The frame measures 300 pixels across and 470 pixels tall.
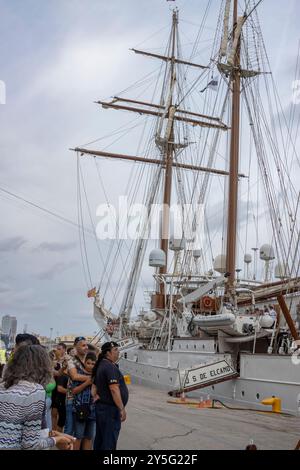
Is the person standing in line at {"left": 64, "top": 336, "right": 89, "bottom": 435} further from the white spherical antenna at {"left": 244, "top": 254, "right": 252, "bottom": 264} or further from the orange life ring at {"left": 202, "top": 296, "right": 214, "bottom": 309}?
the white spherical antenna at {"left": 244, "top": 254, "right": 252, "bottom": 264}

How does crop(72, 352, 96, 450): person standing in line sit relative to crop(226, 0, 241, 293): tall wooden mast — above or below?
below

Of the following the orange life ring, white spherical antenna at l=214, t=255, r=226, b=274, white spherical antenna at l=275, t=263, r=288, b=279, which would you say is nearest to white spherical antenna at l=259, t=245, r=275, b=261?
white spherical antenna at l=275, t=263, r=288, b=279

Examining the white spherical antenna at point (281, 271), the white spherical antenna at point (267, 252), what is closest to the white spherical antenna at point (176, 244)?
the white spherical antenna at point (267, 252)

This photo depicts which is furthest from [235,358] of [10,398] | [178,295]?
[10,398]

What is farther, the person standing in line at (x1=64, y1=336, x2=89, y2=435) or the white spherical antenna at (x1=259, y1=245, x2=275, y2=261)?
the white spherical antenna at (x1=259, y1=245, x2=275, y2=261)

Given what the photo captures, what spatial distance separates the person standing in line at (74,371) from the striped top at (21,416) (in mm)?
2933

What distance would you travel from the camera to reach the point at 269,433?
9383 millimetres

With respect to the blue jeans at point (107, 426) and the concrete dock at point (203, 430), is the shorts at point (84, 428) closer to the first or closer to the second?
the blue jeans at point (107, 426)

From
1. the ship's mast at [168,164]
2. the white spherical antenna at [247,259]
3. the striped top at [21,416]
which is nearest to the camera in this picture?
the striped top at [21,416]

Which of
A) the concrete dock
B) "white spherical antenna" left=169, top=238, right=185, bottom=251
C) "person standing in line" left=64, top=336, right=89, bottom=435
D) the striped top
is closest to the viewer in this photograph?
the striped top

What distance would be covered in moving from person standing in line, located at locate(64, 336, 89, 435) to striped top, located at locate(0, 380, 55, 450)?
2.93m

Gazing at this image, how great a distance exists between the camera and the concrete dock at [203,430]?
25.8 feet

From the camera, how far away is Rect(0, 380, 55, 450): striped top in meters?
3.46
